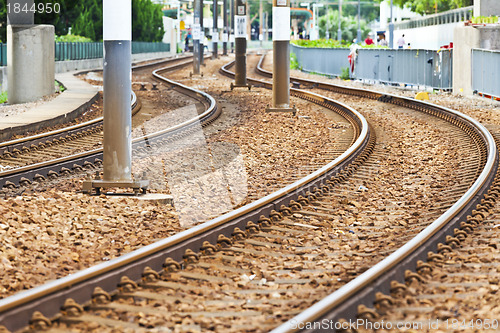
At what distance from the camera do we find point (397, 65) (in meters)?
33.2

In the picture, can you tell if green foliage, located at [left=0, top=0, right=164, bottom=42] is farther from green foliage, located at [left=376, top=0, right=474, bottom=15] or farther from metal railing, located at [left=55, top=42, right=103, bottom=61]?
green foliage, located at [left=376, top=0, right=474, bottom=15]

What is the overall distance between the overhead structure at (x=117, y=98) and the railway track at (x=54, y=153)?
107 cm

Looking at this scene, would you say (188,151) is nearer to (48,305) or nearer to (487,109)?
(48,305)

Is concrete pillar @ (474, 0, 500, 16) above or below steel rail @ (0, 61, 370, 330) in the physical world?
above

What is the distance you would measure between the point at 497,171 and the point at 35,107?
1353cm

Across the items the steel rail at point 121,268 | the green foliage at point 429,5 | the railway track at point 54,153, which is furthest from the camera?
the green foliage at point 429,5

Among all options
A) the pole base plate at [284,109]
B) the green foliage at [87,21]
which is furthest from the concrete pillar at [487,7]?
the green foliage at [87,21]

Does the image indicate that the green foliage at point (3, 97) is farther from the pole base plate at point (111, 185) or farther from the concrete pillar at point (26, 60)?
the pole base plate at point (111, 185)

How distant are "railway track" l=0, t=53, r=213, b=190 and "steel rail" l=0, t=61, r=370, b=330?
10.8 ft

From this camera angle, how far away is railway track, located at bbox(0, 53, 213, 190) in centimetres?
1098

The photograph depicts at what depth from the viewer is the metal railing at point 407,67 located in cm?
2947

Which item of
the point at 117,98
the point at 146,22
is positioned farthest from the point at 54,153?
the point at 146,22

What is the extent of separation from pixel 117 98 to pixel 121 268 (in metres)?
4.38

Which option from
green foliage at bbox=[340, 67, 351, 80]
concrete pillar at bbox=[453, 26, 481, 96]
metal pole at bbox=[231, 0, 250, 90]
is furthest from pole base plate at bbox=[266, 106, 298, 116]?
green foliage at bbox=[340, 67, 351, 80]
